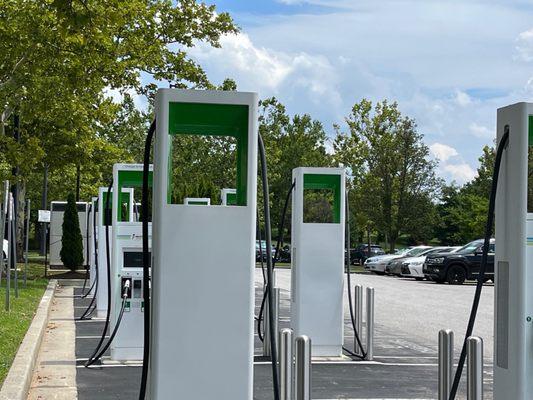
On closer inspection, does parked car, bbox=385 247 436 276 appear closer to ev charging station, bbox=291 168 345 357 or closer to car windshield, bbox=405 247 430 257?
car windshield, bbox=405 247 430 257

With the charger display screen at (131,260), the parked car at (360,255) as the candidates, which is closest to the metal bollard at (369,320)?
the charger display screen at (131,260)

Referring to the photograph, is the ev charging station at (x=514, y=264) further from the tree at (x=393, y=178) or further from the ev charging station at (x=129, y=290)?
the tree at (x=393, y=178)

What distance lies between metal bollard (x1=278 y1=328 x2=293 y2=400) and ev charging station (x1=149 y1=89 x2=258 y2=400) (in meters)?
0.38

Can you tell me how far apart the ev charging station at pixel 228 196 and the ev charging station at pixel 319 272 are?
355cm

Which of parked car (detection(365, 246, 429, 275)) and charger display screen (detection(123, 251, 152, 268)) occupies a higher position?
charger display screen (detection(123, 251, 152, 268))

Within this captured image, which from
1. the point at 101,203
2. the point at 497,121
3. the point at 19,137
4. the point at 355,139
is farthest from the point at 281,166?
the point at 497,121

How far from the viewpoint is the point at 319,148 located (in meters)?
75.0

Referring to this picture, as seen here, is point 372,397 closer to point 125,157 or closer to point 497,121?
point 497,121

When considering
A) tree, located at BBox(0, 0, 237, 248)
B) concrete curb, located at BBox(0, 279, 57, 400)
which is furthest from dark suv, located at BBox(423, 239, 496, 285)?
concrete curb, located at BBox(0, 279, 57, 400)

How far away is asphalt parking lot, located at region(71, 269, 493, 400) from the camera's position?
373 inches

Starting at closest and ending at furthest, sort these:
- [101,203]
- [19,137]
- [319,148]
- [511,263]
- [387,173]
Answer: [511,263] < [101,203] < [19,137] < [387,173] < [319,148]

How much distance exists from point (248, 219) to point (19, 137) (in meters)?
21.3

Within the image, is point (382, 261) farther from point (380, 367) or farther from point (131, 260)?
point (131, 260)

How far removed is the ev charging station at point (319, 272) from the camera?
39.2 ft
